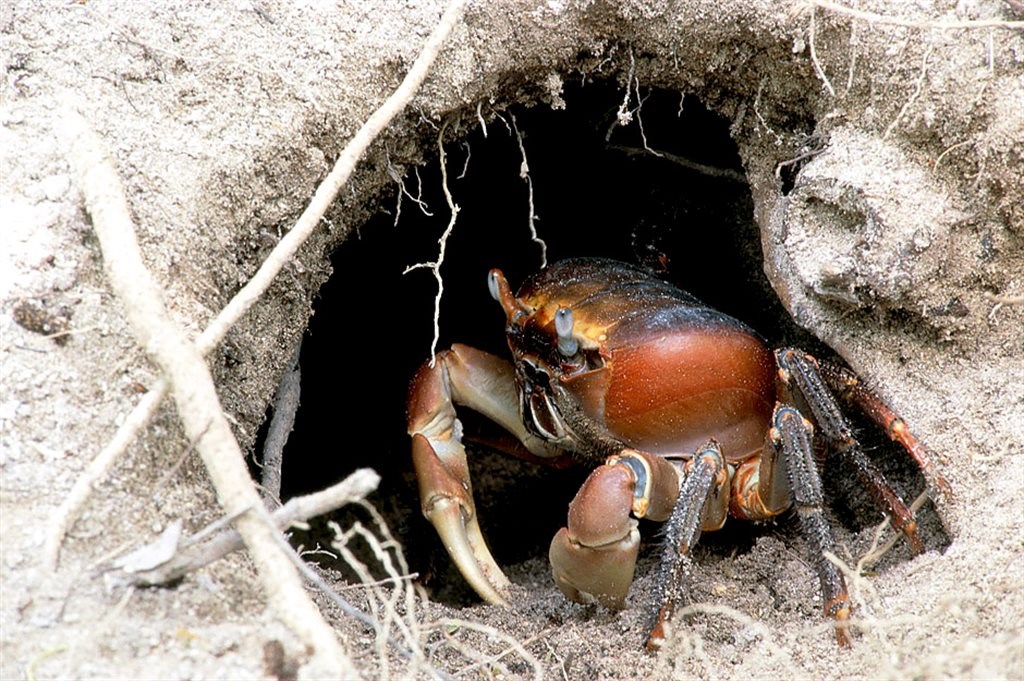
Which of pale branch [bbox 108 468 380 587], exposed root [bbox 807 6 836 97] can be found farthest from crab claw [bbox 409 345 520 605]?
exposed root [bbox 807 6 836 97]

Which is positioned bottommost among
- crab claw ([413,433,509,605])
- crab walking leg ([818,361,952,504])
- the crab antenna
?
crab claw ([413,433,509,605])

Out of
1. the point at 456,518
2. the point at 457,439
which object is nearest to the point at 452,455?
the point at 457,439

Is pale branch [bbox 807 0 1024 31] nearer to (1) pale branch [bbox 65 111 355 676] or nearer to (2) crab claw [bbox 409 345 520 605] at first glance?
(2) crab claw [bbox 409 345 520 605]

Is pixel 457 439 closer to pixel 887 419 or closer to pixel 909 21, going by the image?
pixel 887 419

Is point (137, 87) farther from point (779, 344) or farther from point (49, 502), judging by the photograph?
point (779, 344)

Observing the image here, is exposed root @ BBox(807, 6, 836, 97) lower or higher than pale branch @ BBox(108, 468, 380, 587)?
higher

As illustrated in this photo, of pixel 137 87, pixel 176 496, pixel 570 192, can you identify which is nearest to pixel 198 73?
pixel 137 87

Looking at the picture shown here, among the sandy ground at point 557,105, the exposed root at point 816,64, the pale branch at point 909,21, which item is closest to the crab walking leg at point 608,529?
the sandy ground at point 557,105
